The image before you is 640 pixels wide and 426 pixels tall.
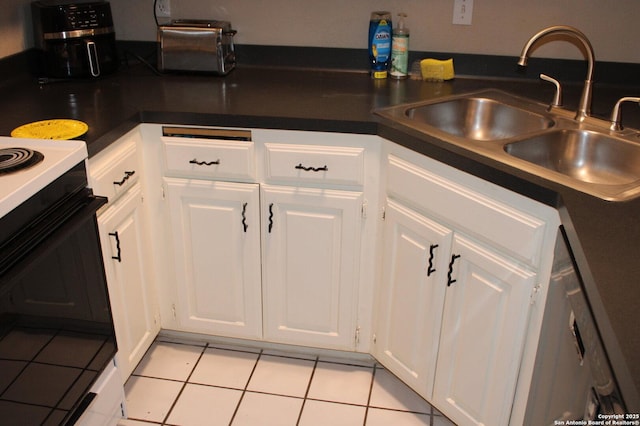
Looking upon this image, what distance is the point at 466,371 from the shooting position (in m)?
1.84

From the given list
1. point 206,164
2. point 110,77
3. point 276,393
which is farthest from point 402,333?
point 110,77

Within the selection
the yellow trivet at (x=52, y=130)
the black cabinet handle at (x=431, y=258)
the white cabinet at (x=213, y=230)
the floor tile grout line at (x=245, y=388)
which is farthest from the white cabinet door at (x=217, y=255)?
the black cabinet handle at (x=431, y=258)

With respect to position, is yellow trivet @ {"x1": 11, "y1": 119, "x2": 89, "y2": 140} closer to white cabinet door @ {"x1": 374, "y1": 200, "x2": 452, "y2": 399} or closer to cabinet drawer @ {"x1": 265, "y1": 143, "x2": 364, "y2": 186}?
cabinet drawer @ {"x1": 265, "y1": 143, "x2": 364, "y2": 186}

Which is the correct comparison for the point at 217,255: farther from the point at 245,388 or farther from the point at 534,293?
the point at 534,293

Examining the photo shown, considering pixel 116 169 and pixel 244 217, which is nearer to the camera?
pixel 116 169

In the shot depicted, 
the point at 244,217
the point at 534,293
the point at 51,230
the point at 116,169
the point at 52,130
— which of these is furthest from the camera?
the point at 244,217

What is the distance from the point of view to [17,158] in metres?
1.46

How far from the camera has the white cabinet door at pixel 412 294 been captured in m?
1.82

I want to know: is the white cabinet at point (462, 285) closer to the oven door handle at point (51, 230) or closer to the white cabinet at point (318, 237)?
the white cabinet at point (318, 237)

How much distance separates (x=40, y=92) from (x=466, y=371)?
5.42ft

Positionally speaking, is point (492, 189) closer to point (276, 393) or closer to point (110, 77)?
point (276, 393)

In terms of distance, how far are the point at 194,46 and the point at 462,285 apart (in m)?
1.30

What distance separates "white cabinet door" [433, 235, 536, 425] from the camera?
1.64 metres

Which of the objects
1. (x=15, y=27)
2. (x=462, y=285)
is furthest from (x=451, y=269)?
(x=15, y=27)
